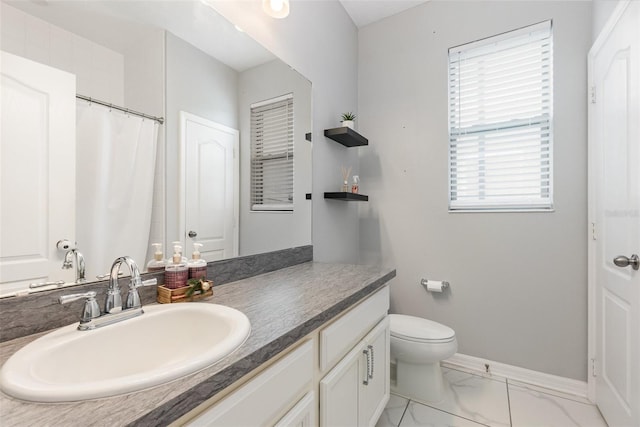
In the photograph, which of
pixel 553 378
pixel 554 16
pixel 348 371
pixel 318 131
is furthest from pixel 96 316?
pixel 554 16

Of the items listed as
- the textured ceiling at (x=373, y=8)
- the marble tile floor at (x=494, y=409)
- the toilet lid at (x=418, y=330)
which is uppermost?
the textured ceiling at (x=373, y=8)

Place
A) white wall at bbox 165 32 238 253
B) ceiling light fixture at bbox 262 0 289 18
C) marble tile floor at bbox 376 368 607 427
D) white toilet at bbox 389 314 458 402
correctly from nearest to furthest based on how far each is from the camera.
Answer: white wall at bbox 165 32 238 253
ceiling light fixture at bbox 262 0 289 18
marble tile floor at bbox 376 368 607 427
white toilet at bbox 389 314 458 402

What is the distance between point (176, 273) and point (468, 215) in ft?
6.27

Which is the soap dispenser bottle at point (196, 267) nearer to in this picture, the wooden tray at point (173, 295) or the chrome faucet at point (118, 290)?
the wooden tray at point (173, 295)

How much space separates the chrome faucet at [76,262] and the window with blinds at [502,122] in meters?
2.13

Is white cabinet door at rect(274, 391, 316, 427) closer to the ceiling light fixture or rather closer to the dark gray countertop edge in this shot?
the dark gray countertop edge

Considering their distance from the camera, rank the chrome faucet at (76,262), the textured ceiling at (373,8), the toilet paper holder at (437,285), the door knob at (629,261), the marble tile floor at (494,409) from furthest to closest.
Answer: the textured ceiling at (373,8) < the toilet paper holder at (437,285) < the marble tile floor at (494,409) < the door knob at (629,261) < the chrome faucet at (76,262)

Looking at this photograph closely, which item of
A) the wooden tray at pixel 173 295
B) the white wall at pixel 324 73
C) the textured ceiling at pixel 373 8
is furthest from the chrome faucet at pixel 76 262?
the textured ceiling at pixel 373 8

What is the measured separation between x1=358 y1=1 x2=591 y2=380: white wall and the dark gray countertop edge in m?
1.57

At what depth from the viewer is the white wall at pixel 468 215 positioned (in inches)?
72.2

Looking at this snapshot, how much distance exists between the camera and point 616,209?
144 cm

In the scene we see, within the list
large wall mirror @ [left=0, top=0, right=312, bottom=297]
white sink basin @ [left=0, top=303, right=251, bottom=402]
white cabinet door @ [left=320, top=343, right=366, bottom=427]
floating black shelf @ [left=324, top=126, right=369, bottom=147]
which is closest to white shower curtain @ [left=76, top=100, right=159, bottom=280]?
large wall mirror @ [left=0, top=0, right=312, bottom=297]

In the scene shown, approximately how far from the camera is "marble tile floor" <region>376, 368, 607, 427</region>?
1.61 metres

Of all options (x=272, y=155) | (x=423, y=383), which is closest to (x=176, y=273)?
(x=272, y=155)
